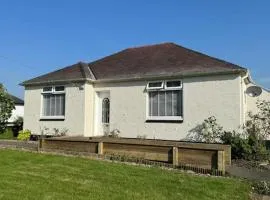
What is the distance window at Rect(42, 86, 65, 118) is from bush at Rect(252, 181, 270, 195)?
42.8ft

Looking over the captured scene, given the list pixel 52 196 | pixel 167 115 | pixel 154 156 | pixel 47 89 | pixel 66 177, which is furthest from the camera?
pixel 47 89

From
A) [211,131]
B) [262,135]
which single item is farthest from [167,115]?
[262,135]

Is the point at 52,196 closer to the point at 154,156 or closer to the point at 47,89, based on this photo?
the point at 154,156

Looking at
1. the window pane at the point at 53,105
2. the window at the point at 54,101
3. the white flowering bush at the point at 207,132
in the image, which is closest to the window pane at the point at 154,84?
the white flowering bush at the point at 207,132

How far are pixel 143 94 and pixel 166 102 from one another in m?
1.38

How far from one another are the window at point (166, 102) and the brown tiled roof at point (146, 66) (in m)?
0.70

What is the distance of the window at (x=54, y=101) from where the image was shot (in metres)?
19.5

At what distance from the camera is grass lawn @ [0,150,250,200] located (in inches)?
283

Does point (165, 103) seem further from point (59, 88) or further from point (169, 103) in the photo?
point (59, 88)

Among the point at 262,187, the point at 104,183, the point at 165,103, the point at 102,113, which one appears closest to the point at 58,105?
the point at 102,113

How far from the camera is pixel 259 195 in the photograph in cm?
791

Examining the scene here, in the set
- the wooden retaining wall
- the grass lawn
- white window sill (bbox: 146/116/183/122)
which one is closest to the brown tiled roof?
white window sill (bbox: 146/116/183/122)

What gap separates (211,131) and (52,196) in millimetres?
9888

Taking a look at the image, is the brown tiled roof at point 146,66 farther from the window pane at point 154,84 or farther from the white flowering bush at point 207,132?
the white flowering bush at point 207,132
